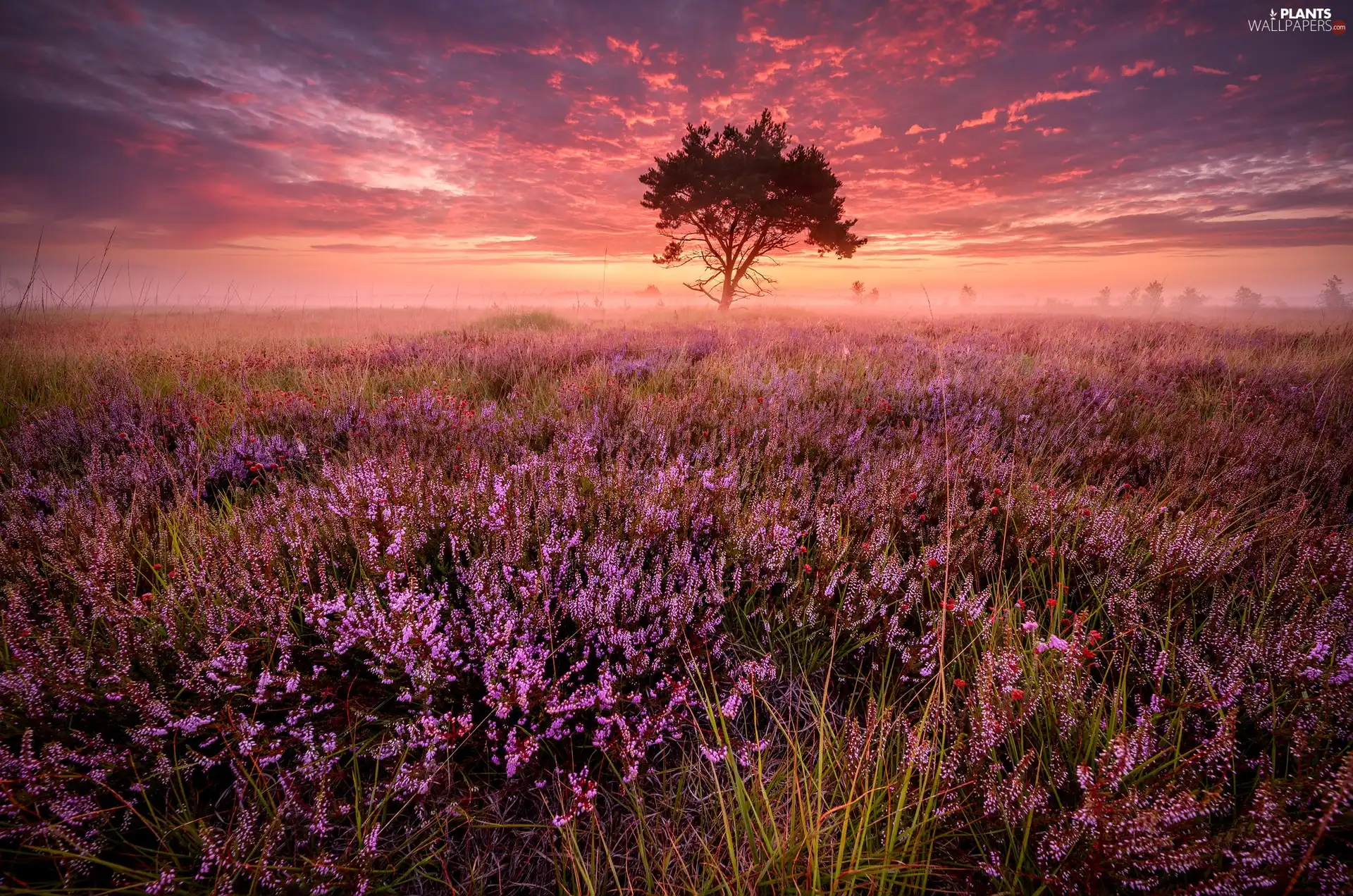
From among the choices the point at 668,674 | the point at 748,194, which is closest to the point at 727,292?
the point at 748,194

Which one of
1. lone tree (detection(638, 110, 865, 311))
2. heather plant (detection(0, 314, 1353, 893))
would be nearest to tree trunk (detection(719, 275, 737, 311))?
lone tree (detection(638, 110, 865, 311))

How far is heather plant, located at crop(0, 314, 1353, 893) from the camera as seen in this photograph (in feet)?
3.58

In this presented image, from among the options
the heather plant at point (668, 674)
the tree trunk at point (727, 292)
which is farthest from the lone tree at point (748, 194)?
the heather plant at point (668, 674)

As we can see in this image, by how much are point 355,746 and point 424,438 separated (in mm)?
2229

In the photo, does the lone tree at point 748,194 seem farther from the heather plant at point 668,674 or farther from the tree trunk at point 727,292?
the heather plant at point 668,674

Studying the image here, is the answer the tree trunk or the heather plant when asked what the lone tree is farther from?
the heather plant

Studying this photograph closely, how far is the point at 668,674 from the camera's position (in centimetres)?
149

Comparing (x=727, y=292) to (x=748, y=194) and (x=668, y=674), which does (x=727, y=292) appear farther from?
(x=668, y=674)

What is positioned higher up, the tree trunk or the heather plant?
the tree trunk

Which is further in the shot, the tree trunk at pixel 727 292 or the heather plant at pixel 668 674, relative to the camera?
the tree trunk at pixel 727 292

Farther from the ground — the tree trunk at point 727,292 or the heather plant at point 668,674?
the tree trunk at point 727,292

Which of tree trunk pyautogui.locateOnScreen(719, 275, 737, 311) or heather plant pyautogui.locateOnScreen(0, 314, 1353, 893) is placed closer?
heather plant pyautogui.locateOnScreen(0, 314, 1353, 893)

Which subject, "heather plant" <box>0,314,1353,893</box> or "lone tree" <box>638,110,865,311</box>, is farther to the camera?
"lone tree" <box>638,110,865,311</box>

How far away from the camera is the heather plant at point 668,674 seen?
1.09 m
